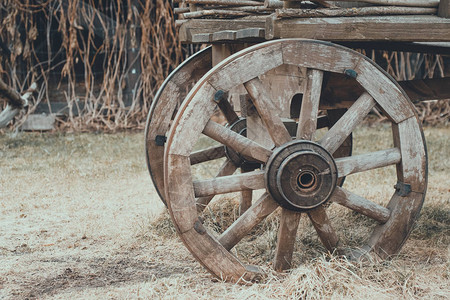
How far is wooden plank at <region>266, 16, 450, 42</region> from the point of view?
2.38 metres

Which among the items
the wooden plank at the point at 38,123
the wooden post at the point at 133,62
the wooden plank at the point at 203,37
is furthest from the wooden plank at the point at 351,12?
the wooden plank at the point at 38,123

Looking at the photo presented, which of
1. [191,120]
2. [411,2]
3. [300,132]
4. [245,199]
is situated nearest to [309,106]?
[300,132]

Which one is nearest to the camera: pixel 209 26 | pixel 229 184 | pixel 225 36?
pixel 229 184

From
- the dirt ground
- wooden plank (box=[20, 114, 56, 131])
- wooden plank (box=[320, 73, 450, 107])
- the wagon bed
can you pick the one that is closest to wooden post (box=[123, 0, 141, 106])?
wooden plank (box=[20, 114, 56, 131])

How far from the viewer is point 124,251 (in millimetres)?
3156

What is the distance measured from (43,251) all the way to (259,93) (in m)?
1.68

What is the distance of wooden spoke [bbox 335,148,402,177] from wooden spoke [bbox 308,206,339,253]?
0.67 feet

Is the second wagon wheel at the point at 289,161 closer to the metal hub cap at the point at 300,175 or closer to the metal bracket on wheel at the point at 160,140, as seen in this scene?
the metal hub cap at the point at 300,175

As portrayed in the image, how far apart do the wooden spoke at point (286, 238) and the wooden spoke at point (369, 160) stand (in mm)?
310

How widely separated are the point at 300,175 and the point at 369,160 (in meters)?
0.40

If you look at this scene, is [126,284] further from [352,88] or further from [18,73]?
[18,73]

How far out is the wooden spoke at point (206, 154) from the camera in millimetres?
3350

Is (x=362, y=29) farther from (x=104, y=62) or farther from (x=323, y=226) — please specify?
(x=104, y=62)

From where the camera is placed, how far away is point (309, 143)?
2.39 meters
